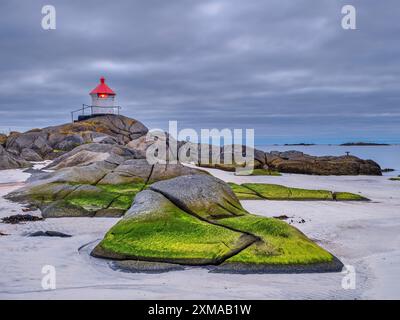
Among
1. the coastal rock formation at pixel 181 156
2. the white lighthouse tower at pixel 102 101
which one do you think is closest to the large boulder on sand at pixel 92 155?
the coastal rock formation at pixel 181 156

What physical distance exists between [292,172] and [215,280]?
23319mm

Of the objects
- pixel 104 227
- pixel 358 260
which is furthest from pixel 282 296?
pixel 104 227

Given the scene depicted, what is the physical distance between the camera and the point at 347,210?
13297mm

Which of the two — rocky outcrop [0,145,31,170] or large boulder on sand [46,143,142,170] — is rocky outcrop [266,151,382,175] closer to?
large boulder on sand [46,143,142,170]

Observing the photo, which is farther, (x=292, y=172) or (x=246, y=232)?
(x=292, y=172)

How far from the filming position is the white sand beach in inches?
224

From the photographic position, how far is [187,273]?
21.9ft

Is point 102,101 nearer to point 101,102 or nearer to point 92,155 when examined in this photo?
point 101,102

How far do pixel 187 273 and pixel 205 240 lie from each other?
0.92 meters

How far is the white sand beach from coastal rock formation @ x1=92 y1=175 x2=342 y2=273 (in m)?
0.33
